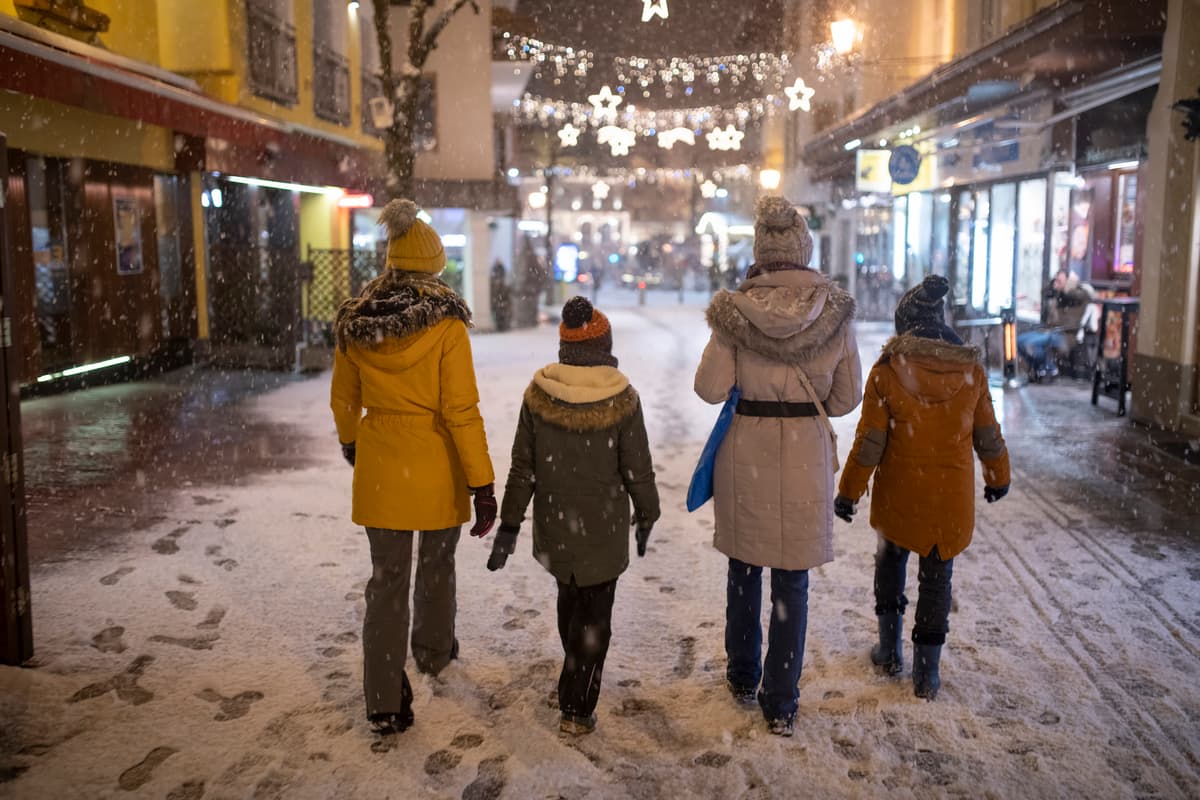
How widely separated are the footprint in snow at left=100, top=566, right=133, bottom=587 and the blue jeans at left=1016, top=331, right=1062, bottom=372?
443 inches

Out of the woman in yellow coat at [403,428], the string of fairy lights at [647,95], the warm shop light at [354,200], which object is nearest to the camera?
the woman in yellow coat at [403,428]

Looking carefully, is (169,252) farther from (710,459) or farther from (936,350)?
(936,350)

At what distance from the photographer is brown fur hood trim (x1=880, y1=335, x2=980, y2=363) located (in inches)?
159

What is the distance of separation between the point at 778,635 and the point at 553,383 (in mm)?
1297

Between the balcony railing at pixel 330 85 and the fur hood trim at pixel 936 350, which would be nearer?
the fur hood trim at pixel 936 350

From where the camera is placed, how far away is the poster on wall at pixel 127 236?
44.7ft

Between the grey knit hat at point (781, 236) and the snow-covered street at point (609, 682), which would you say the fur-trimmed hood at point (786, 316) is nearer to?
the grey knit hat at point (781, 236)

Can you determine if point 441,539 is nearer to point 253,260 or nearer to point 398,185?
point 398,185

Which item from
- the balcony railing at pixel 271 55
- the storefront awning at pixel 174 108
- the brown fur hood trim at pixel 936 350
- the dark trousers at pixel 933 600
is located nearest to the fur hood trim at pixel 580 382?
the brown fur hood trim at pixel 936 350

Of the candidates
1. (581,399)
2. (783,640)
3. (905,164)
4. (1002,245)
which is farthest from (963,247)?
(581,399)

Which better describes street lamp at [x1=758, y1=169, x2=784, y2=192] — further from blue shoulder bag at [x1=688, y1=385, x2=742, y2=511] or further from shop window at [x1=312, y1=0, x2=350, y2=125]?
blue shoulder bag at [x1=688, y1=385, x2=742, y2=511]

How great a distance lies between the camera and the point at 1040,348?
1353cm

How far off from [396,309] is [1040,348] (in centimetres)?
1180

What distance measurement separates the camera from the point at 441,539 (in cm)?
407
